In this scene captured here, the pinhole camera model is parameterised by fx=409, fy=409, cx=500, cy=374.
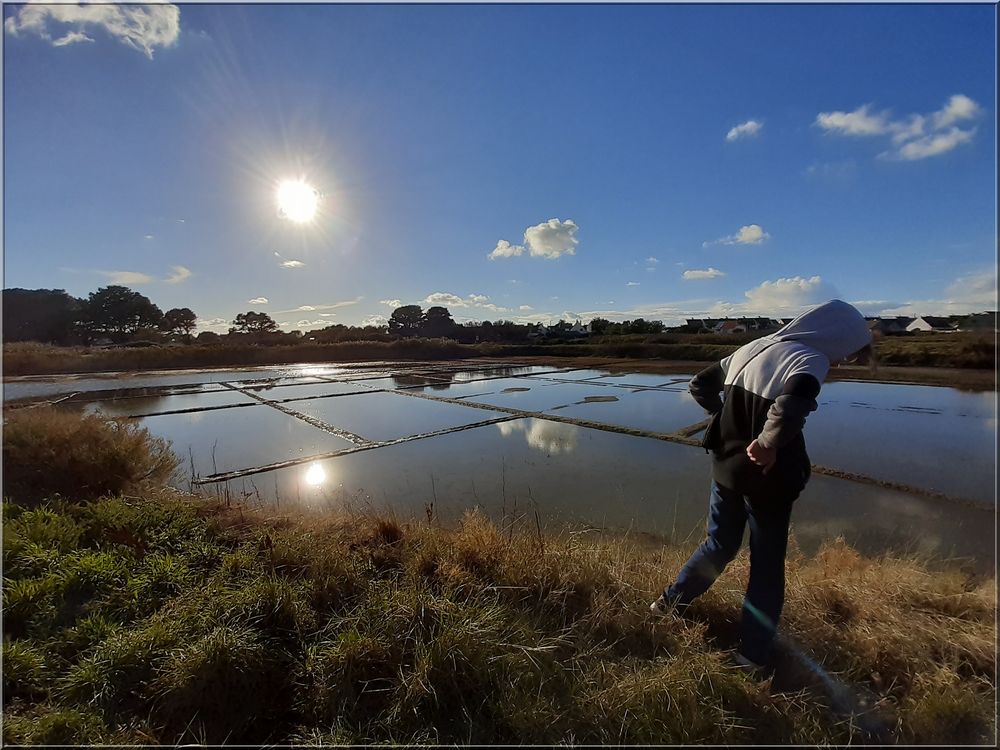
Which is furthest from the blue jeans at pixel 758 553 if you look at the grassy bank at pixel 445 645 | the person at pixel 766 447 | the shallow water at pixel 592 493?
the shallow water at pixel 592 493

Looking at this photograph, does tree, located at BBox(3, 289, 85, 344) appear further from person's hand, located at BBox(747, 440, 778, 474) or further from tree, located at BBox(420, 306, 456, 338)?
person's hand, located at BBox(747, 440, 778, 474)

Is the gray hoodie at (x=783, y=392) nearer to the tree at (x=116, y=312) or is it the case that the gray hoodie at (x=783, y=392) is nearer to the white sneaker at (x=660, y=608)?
the white sneaker at (x=660, y=608)

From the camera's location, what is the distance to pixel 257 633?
5.70ft

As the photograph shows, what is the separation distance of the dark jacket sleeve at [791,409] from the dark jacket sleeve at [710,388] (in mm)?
474

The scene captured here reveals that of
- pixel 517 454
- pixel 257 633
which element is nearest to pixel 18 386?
pixel 517 454

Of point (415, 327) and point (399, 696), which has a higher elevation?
point (415, 327)

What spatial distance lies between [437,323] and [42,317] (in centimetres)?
3331

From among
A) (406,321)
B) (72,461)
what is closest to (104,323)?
(406,321)

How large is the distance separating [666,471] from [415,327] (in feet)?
148

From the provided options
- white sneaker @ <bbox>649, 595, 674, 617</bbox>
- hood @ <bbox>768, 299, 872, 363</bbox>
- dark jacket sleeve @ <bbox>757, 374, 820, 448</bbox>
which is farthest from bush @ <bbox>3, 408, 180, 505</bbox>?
hood @ <bbox>768, 299, 872, 363</bbox>

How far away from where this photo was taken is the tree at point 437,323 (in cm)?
4581

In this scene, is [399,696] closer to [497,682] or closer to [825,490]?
[497,682]

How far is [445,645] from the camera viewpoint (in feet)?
5.23

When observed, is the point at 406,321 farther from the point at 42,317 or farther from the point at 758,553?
the point at 758,553
